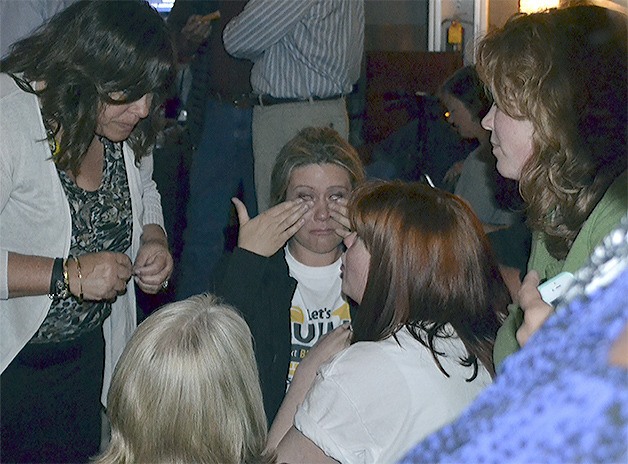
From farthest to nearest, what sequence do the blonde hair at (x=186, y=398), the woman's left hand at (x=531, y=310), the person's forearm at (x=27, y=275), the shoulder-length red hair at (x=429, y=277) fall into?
1. the person's forearm at (x=27, y=275)
2. the shoulder-length red hair at (x=429, y=277)
3. the blonde hair at (x=186, y=398)
4. the woman's left hand at (x=531, y=310)

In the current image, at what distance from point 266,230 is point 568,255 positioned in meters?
1.18

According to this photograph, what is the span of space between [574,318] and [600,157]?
1.30 metres

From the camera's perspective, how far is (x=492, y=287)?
193cm

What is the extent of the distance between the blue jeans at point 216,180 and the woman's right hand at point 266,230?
1.31 m

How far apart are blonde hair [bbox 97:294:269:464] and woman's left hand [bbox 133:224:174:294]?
24.3 inches

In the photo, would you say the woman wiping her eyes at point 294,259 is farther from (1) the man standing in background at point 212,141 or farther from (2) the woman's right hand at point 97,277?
(1) the man standing in background at point 212,141

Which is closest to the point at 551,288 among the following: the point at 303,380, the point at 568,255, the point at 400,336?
the point at 568,255

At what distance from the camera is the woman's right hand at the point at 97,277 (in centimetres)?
202

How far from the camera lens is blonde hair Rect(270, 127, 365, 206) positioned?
2848 mm

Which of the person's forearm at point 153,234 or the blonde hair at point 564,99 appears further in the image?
the person's forearm at point 153,234

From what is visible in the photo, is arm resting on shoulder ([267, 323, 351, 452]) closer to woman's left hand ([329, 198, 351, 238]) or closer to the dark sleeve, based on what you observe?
the dark sleeve

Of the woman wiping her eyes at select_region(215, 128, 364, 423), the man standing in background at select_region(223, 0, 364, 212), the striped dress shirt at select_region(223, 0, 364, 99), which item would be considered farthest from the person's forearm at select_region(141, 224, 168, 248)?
the striped dress shirt at select_region(223, 0, 364, 99)

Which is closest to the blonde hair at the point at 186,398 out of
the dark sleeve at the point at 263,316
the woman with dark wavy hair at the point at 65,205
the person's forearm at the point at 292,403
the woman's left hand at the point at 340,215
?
the person's forearm at the point at 292,403

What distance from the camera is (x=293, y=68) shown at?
11.9 feet
